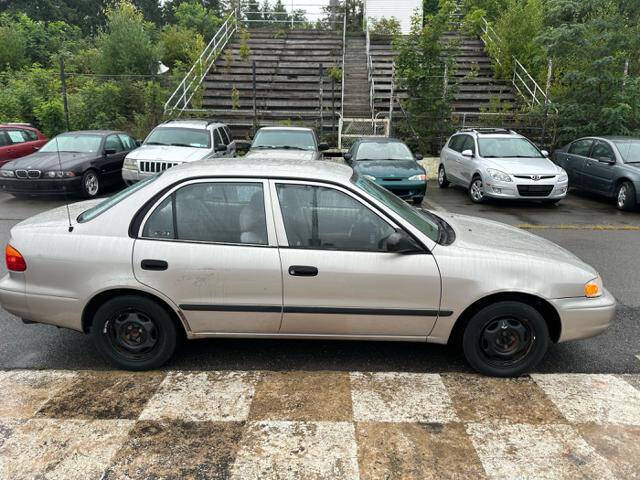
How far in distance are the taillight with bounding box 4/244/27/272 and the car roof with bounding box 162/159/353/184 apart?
4.01 ft

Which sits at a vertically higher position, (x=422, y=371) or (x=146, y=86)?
(x=146, y=86)

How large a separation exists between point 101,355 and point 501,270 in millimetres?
3181

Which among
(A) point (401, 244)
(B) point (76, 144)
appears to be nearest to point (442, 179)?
(B) point (76, 144)

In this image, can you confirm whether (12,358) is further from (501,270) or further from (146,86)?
(146,86)

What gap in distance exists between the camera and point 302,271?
3.79 m

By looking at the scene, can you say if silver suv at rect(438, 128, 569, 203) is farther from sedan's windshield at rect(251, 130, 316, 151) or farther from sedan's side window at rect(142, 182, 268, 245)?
sedan's side window at rect(142, 182, 268, 245)

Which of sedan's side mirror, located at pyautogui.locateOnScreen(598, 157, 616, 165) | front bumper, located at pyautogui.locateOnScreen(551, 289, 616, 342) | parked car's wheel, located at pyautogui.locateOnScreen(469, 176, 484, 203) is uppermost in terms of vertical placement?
sedan's side mirror, located at pyautogui.locateOnScreen(598, 157, 616, 165)

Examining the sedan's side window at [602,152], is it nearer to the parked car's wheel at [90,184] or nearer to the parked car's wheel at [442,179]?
the parked car's wheel at [442,179]

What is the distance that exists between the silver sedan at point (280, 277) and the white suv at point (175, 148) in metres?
7.19

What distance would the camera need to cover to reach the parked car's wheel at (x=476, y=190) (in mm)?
11781

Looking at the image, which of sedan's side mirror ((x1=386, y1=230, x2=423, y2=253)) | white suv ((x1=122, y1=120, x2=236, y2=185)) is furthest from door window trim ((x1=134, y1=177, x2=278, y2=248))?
white suv ((x1=122, y1=120, x2=236, y2=185))

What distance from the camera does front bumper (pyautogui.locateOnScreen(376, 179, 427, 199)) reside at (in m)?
11.1

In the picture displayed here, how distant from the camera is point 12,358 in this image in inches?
169

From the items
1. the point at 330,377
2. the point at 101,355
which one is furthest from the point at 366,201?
the point at 101,355
